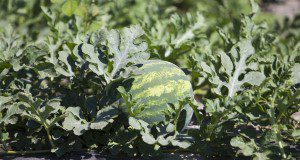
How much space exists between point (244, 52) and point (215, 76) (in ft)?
1.04

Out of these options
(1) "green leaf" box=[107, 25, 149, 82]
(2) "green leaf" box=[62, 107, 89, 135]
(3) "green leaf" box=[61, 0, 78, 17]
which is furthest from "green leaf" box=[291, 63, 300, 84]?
(3) "green leaf" box=[61, 0, 78, 17]

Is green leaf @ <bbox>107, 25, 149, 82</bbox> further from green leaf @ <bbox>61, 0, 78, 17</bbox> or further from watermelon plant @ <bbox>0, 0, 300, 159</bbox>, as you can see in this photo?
green leaf @ <bbox>61, 0, 78, 17</bbox>

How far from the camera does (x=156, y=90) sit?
2.98 meters

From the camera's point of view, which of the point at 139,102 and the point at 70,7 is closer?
the point at 139,102

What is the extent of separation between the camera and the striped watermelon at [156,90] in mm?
2922

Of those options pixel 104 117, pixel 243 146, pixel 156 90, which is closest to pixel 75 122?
pixel 104 117

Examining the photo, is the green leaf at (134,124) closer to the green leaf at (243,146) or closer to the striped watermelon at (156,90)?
the striped watermelon at (156,90)

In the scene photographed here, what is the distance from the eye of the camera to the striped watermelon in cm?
292

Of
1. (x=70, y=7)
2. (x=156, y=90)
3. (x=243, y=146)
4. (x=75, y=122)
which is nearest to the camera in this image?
(x=243, y=146)

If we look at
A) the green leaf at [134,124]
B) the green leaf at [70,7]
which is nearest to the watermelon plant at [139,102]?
the green leaf at [134,124]

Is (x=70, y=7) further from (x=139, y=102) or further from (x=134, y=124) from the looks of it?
(x=134, y=124)

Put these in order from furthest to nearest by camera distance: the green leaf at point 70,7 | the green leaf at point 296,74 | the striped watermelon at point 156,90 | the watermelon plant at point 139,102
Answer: the green leaf at point 70,7 < the green leaf at point 296,74 < the striped watermelon at point 156,90 < the watermelon plant at point 139,102

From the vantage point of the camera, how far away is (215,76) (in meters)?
3.06

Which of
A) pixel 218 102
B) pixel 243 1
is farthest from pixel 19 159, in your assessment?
pixel 243 1
